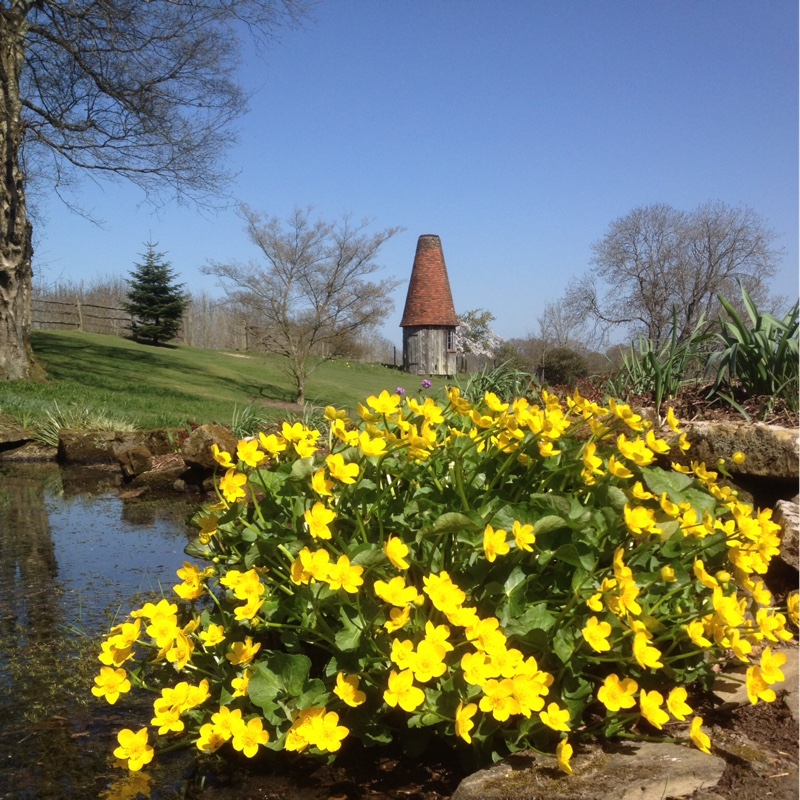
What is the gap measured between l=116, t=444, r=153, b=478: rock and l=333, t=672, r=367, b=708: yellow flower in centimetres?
681

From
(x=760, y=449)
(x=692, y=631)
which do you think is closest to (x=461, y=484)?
(x=692, y=631)

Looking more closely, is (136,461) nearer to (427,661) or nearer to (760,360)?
(760,360)

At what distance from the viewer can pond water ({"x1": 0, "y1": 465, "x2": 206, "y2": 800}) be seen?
2.03 meters

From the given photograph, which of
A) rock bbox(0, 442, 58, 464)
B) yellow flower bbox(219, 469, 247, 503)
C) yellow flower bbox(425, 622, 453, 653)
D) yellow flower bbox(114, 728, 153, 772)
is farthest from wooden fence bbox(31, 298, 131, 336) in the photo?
yellow flower bbox(425, 622, 453, 653)

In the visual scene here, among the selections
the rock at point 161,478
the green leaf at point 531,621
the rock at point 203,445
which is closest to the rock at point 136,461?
the rock at point 161,478

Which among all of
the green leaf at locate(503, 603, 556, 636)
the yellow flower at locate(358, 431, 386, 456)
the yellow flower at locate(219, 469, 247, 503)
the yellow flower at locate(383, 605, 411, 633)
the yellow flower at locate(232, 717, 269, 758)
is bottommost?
the yellow flower at locate(232, 717, 269, 758)

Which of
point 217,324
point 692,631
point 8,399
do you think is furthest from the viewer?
point 217,324

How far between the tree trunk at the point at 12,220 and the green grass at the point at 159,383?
0.99 m

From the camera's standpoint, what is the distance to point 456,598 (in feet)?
5.23

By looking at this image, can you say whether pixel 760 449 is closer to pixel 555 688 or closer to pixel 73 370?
pixel 555 688

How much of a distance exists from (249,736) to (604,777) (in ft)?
2.56

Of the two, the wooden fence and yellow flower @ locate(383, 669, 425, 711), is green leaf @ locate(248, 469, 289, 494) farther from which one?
the wooden fence

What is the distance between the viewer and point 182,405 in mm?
15797

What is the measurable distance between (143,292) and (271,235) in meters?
13.2
